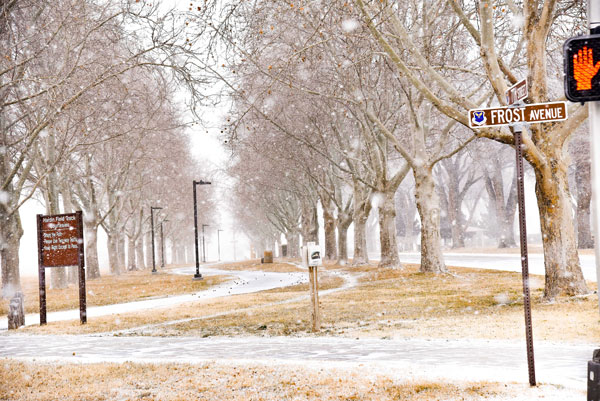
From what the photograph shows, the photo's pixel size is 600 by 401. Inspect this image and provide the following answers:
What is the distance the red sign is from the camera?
14.6 meters

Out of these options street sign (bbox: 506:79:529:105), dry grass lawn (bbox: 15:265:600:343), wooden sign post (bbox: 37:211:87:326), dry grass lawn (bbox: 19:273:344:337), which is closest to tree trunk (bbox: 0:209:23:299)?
dry grass lawn (bbox: 19:273:344:337)

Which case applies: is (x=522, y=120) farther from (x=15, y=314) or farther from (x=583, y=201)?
(x=583, y=201)

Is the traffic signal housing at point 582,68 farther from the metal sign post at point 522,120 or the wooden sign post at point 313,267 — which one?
the wooden sign post at point 313,267

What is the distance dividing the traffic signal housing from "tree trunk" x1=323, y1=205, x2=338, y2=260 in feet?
107

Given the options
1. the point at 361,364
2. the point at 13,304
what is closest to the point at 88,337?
the point at 13,304

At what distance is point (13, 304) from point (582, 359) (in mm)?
12680

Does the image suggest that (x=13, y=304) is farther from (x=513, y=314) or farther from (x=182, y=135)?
(x=182, y=135)

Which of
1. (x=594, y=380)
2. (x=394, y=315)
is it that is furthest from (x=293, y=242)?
(x=594, y=380)

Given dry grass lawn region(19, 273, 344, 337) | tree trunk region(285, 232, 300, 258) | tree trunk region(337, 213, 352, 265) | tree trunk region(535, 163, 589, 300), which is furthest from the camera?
tree trunk region(285, 232, 300, 258)

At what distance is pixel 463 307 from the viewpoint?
43.4ft

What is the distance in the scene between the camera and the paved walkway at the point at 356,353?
6527 mm

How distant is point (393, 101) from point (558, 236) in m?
14.4

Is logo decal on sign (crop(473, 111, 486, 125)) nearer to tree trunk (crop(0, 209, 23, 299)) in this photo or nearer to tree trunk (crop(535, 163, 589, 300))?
tree trunk (crop(535, 163, 589, 300))

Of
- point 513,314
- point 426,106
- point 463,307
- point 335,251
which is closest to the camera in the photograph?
point 513,314
